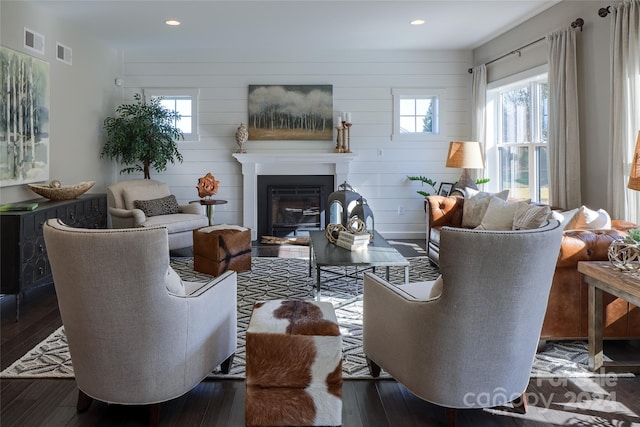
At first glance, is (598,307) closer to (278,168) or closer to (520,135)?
(520,135)

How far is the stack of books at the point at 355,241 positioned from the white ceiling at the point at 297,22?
2439 mm

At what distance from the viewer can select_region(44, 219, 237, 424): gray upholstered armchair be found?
1826 millimetres

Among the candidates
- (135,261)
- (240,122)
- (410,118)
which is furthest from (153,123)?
(135,261)

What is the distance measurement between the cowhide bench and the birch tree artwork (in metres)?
3.47

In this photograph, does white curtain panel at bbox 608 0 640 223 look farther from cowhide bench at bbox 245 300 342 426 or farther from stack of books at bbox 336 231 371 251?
cowhide bench at bbox 245 300 342 426

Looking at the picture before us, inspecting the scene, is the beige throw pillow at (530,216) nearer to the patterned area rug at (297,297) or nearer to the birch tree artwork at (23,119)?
the patterned area rug at (297,297)

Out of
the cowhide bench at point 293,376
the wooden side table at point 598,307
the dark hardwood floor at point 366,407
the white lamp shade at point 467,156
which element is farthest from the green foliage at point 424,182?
the cowhide bench at point 293,376

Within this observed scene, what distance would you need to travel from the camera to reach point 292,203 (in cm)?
696

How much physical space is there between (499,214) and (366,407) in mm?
2576

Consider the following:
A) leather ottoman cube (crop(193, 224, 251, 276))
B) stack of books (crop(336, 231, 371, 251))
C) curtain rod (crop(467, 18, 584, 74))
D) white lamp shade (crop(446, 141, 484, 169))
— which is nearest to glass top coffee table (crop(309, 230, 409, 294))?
stack of books (crop(336, 231, 371, 251))

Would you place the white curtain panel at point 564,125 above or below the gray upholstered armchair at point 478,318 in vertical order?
above

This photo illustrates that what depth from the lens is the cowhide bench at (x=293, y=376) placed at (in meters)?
1.96

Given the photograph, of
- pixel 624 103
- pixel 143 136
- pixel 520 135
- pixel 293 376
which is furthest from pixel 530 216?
pixel 143 136

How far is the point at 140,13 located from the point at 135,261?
4246 millimetres
